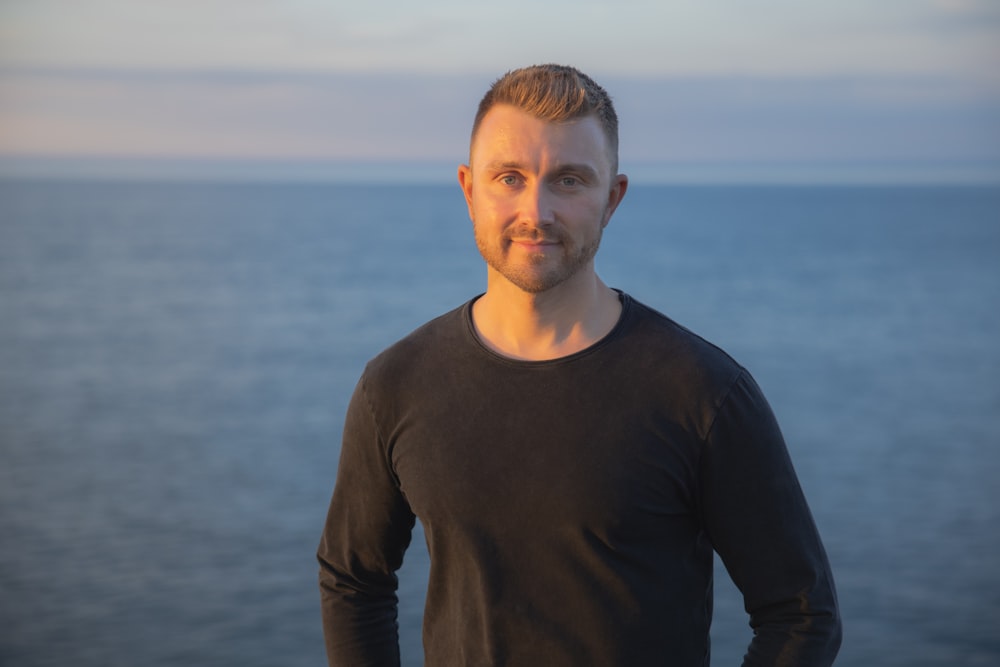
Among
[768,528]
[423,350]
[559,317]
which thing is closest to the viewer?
[768,528]

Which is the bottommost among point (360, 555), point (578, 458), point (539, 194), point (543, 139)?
point (360, 555)

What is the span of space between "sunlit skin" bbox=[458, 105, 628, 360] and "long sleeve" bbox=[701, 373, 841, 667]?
34 cm

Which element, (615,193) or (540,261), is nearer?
(540,261)

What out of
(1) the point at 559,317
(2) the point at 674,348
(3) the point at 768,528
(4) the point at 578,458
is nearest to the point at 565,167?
(1) the point at 559,317

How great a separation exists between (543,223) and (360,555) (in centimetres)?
87

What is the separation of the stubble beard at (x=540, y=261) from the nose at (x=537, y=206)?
2 centimetres

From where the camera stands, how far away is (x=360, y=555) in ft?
8.25

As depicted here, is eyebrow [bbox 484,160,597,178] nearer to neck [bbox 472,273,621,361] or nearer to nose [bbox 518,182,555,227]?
nose [bbox 518,182,555,227]

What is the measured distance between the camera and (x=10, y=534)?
25609mm

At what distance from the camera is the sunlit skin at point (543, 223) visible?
7.30 feet


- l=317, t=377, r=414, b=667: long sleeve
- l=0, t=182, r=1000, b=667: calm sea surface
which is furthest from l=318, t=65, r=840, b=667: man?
l=0, t=182, r=1000, b=667: calm sea surface

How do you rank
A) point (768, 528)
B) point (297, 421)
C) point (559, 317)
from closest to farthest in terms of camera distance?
point (768, 528), point (559, 317), point (297, 421)

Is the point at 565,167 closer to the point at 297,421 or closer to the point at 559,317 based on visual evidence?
the point at 559,317

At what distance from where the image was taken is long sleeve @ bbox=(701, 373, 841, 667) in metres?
2.15
